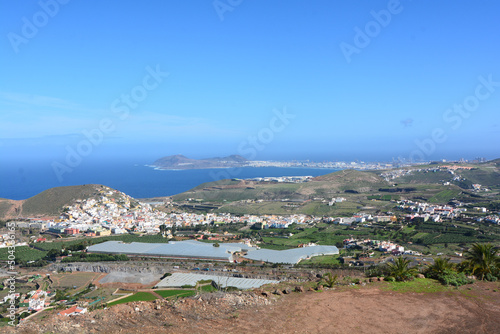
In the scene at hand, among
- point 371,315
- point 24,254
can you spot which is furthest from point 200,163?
point 371,315

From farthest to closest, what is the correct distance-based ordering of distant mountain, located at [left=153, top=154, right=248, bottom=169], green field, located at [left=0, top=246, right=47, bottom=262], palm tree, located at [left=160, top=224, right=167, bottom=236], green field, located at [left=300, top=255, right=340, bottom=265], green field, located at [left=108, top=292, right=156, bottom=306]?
distant mountain, located at [left=153, top=154, right=248, bottom=169]
palm tree, located at [left=160, top=224, right=167, bottom=236]
green field, located at [left=0, top=246, right=47, bottom=262]
green field, located at [left=300, top=255, right=340, bottom=265]
green field, located at [left=108, top=292, right=156, bottom=306]

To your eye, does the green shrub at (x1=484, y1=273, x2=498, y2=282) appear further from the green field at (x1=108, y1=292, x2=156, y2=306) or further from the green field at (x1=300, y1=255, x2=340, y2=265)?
the green field at (x1=300, y1=255, x2=340, y2=265)

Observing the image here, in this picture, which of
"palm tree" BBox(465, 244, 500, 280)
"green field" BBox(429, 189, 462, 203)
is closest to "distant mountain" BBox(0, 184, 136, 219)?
"palm tree" BBox(465, 244, 500, 280)

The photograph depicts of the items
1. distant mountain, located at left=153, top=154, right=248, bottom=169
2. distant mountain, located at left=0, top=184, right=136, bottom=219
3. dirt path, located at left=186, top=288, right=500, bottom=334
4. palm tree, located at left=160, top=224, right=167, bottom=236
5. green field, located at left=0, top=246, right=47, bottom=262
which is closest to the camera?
dirt path, located at left=186, top=288, right=500, bottom=334

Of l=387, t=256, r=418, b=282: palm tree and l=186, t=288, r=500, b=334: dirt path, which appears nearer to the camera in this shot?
l=186, t=288, r=500, b=334: dirt path

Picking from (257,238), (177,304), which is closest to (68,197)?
(257,238)

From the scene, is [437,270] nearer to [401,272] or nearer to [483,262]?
[401,272]

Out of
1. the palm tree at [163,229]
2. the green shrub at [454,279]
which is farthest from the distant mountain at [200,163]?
the green shrub at [454,279]
